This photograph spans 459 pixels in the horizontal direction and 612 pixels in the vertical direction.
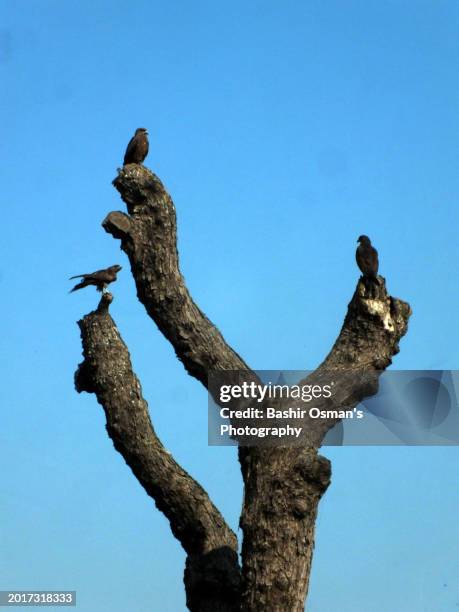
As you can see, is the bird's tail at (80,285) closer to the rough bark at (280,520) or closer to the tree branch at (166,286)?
the tree branch at (166,286)

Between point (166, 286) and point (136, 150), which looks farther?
point (136, 150)

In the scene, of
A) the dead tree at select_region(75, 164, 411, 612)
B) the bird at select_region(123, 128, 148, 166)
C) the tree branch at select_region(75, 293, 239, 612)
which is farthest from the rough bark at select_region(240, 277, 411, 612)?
the bird at select_region(123, 128, 148, 166)

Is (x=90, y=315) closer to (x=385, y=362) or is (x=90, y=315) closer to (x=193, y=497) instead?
(x=193, y=497)

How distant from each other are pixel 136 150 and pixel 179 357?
82.4 inches

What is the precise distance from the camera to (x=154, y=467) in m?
8.27

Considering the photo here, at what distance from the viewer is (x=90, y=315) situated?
8547 millimetres

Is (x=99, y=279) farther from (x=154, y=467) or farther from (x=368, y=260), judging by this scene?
(x=368, y=260)

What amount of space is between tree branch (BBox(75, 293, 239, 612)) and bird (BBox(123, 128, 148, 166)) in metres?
1.61

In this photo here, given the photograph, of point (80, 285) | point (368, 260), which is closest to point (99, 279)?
point (80, 285)

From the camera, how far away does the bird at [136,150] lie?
29.6 feet

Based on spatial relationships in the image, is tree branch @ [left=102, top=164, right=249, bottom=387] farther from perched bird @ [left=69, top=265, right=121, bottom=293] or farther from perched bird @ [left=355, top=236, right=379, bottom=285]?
perched bird @ [left=355, top=236, right=379, bottom=285]

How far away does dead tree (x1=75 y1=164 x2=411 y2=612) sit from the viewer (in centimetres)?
808

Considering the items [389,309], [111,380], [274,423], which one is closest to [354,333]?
[389,309]

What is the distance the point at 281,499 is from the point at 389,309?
1.93 meters
